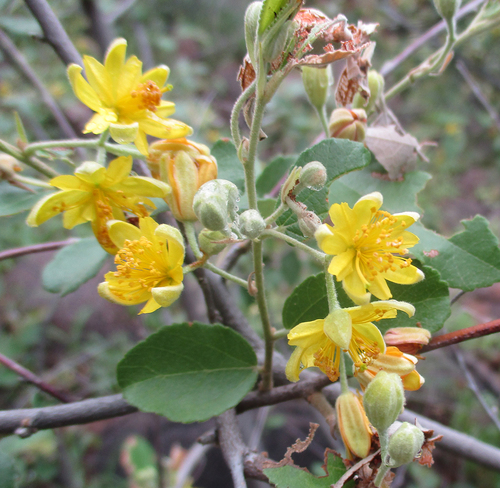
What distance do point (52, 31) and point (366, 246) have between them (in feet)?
3.40

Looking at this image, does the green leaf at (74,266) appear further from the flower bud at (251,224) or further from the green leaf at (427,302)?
the green leaf at (427,302)

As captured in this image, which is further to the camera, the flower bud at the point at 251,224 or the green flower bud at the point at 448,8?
the green flower bud at the point at 448,8

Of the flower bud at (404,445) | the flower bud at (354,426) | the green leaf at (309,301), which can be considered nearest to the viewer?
the flower bud at (404,445)

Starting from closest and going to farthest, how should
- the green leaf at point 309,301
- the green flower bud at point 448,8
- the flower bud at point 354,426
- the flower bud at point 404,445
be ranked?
the flower bud at point 404,445 < the flower bud at point 354,426 < the green leaf at point 309,301 < the green flower bud at point 448,8

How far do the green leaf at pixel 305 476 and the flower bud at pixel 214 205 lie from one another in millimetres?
449

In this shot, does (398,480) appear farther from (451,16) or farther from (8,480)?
(451,16)

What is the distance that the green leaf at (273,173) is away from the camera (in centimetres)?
120

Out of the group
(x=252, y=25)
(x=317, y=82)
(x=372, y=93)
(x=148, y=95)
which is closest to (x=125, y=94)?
(x=148, y=95)

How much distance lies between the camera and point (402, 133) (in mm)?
1052

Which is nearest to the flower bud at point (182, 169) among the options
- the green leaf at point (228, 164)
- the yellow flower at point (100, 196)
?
the yellow flower at point (100, 196)

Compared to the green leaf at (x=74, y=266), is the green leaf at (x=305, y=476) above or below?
below

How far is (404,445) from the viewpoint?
615mm

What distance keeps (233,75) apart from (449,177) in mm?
3507

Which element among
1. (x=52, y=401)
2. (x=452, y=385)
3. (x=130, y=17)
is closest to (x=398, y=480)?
(x=452, y=385)
